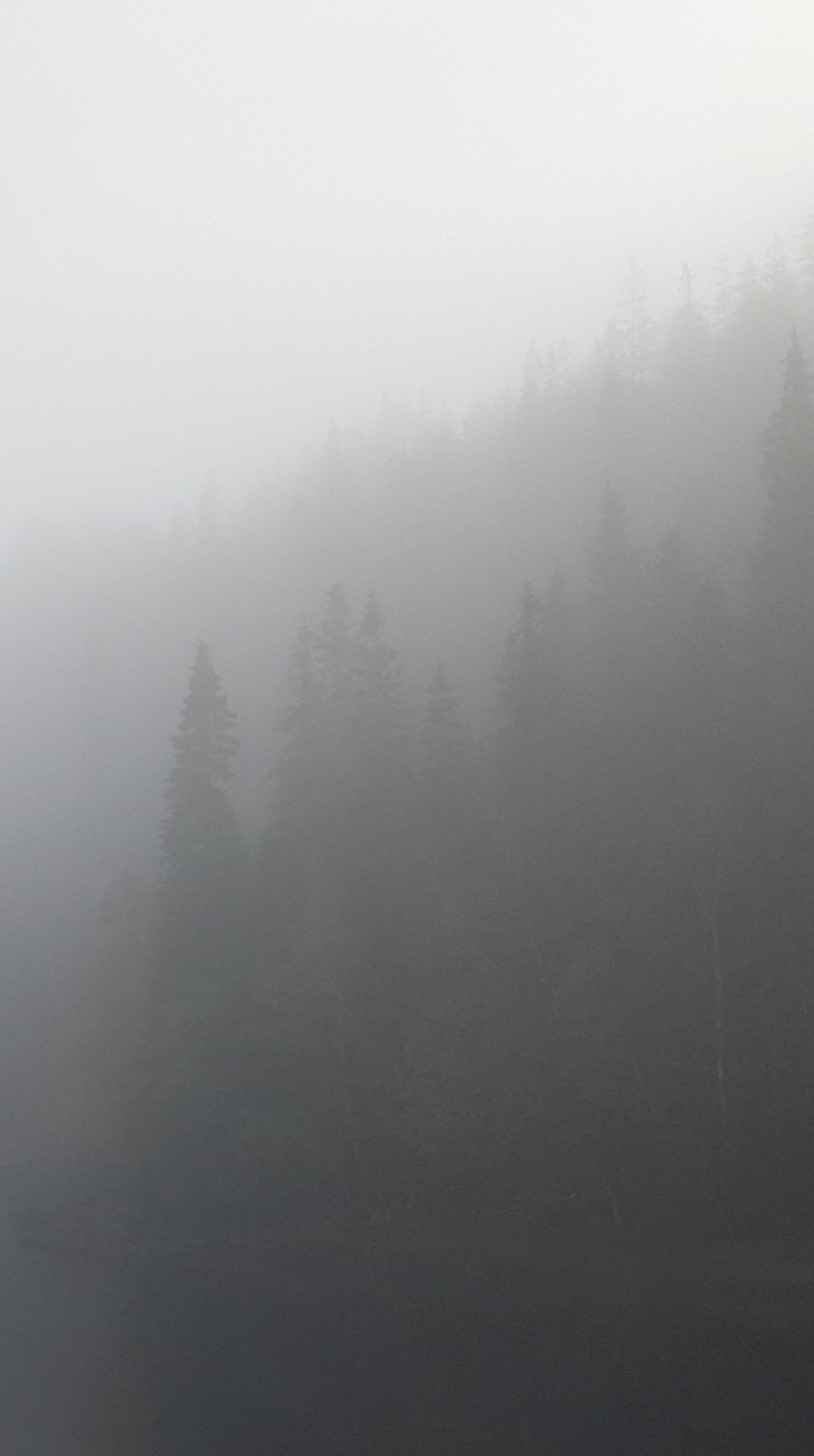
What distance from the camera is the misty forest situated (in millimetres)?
23438

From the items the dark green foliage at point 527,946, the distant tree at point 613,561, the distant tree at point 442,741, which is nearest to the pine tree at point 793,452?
the dark green foliage at point 527,946

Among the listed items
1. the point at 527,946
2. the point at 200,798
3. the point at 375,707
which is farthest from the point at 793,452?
the point at 200,798

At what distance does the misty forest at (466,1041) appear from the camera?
923 inches

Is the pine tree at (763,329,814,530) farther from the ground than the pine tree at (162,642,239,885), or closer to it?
farther from the ground

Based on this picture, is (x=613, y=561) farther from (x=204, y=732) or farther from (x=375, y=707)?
(x=204, y=732)


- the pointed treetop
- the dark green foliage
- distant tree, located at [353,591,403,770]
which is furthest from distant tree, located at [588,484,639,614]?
the pointed treetop

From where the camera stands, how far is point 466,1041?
3098 centimetres

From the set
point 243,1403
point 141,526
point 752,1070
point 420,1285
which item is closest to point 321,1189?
point 420,1285

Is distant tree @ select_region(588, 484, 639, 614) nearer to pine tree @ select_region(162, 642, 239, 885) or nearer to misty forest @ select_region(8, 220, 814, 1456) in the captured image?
misty forest @ select_region(8, 220, 814, 1456)

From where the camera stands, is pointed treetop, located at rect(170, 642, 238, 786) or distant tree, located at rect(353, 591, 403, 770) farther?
pointed treetop, located at rect(170, 642, 238, 786)

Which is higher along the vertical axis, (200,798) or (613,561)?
(613,561)

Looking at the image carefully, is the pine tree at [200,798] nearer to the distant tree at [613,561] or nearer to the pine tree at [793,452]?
the distant tree at [613,561]

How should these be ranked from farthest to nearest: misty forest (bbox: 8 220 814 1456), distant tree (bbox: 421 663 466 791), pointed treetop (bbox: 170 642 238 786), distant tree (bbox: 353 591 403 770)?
1. pointed treetop (bbox: 170 642 238 786)
2. distant tree (bbox: 353 591 403 770)
3. distant tree (bbox: 421 663 466 791)
4. misty forest (bbox: 8 220 814 1456)

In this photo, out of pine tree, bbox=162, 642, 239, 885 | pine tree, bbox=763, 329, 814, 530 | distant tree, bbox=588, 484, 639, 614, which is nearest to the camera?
pine tree, bbox=763, 329, 814, 530
